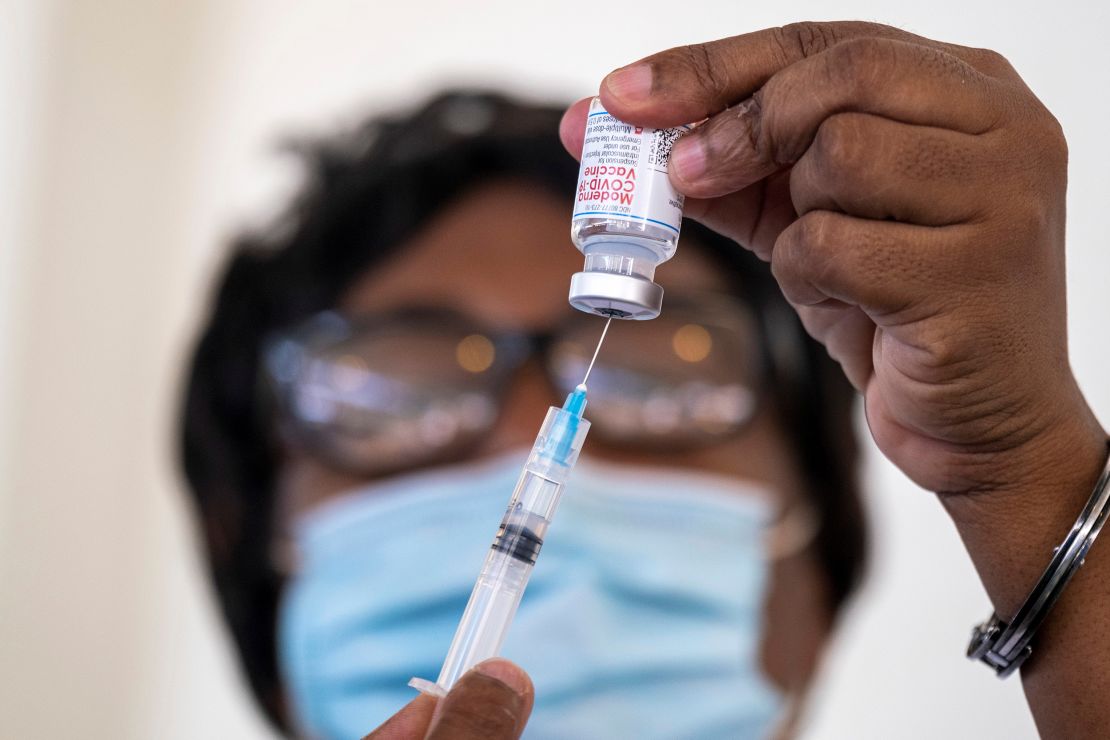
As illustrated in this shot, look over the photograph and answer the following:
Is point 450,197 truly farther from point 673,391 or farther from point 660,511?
point 660,511

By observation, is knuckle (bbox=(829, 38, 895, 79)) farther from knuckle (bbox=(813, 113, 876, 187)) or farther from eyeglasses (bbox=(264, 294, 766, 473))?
eyeglasses (bbox=(264, 294, 766, 473))

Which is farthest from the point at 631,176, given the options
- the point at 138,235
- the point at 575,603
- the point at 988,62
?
the point at 138,235

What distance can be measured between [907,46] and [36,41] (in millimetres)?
2238

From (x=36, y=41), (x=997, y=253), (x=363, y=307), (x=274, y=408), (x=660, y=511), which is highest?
(x=36, y=41)

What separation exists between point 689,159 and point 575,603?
1.08 m

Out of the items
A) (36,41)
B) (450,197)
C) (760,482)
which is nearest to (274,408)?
(450,197)

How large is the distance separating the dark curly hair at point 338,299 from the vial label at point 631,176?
43.2 inches

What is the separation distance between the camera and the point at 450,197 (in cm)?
190

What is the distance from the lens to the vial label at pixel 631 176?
0.75 meters

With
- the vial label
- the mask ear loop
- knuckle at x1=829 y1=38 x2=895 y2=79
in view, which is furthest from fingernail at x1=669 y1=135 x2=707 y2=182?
the mask ear loop

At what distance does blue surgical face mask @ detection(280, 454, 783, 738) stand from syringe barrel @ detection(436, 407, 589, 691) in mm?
830

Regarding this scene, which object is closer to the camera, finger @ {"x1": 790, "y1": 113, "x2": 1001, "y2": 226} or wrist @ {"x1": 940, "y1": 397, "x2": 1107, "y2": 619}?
finger @ {"x1": 790, "y1": 113, "x2": 1001, "y2": 226}

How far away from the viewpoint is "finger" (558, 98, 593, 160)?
88 cm

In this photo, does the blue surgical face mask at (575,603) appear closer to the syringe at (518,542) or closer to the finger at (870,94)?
the syringe at (518,542)
